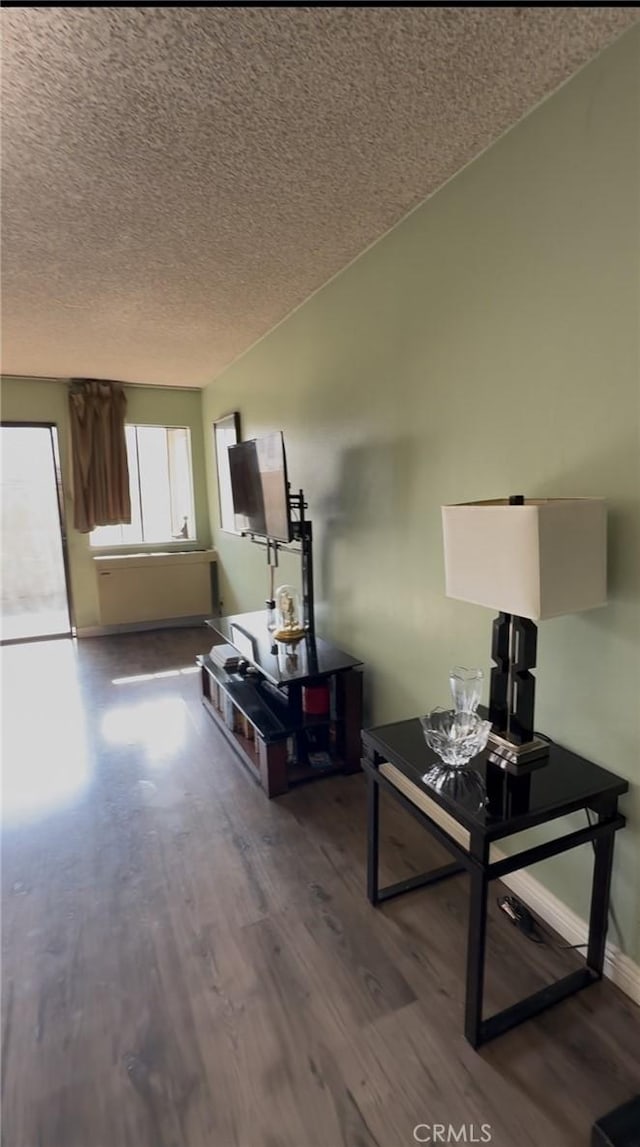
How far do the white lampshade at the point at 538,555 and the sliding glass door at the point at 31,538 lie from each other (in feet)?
15.3

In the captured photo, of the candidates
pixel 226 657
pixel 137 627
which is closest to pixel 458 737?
pixel 226 657

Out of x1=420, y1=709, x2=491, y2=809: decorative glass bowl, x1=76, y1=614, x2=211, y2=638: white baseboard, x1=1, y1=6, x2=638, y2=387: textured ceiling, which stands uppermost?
x1=1, y1=6, x2=638, y2=387: textured ceiling

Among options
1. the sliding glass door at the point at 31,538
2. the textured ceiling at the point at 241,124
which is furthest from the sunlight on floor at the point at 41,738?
the textured ceiling at the point at 241,124

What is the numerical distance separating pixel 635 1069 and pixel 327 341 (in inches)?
116

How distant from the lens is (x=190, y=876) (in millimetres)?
1967

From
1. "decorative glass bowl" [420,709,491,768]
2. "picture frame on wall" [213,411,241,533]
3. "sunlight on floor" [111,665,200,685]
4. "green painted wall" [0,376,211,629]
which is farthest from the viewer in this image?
"green painted wall" [0,376,211,629]

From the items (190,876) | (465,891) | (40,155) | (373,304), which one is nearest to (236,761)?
(190,876)

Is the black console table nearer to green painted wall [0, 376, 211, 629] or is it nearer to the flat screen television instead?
the flat screen television

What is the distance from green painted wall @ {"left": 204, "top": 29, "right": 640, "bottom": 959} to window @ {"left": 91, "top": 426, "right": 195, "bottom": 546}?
3.12 metres

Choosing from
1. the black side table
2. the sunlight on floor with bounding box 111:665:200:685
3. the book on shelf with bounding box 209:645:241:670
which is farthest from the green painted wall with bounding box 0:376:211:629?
the black side table

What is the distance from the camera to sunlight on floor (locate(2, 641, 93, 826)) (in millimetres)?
2480

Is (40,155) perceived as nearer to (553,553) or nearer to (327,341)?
(327,341)

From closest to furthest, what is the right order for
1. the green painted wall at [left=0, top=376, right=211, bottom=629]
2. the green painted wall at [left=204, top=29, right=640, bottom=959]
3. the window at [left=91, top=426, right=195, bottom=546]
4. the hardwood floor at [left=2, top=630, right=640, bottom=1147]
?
the hardwood floor at [left=2, top=630, right=640, bottom=1147]
the green painted wall at [left=204, top=29, right=640, bottom=959]
the green painted wall at [left=0, top=376, right=211, bottom=629]
the window at [left=91, top=426, right=195, bottom=546]

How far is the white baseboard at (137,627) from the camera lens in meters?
5.25
